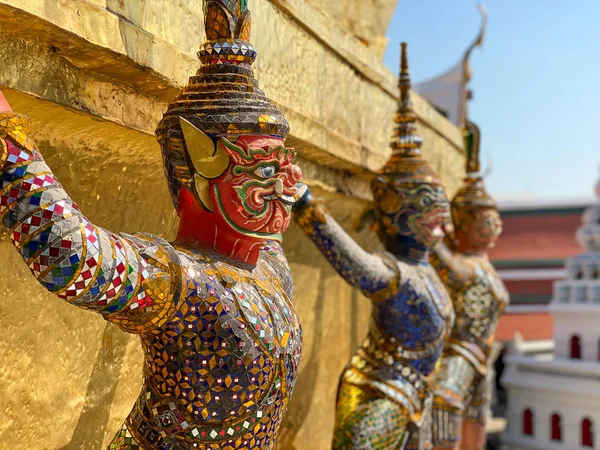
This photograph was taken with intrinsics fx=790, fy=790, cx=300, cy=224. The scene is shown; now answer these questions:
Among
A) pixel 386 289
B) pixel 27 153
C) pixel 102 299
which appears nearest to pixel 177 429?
pixel 102 299

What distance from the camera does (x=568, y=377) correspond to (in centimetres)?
796

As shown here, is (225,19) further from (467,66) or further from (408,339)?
(467,66)

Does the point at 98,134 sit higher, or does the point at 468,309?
the point at 98,134

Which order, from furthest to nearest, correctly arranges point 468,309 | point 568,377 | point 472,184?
point 568,377, point 472,184, point 468,309

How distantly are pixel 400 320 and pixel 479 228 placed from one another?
52.2 inches

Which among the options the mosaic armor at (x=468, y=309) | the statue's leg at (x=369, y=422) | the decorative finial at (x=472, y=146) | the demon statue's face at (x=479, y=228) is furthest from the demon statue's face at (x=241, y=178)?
the decorative finial at (x=472, y=146)

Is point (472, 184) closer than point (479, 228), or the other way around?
point (479, 228)

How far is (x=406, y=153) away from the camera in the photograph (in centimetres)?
287

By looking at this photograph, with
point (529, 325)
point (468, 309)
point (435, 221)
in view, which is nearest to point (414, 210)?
point (435, 221)

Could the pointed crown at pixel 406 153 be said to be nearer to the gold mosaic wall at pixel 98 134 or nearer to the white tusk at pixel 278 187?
the gold mosaic wall at pixel 98 134

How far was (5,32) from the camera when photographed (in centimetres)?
157

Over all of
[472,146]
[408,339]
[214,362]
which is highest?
[472,146]

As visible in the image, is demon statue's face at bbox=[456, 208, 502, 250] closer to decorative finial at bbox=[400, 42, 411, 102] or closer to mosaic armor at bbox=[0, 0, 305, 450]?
decorative finial at bbox=[400, 42, 411, 102]

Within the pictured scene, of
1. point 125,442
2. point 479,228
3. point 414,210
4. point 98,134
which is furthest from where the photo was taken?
point 479,228
